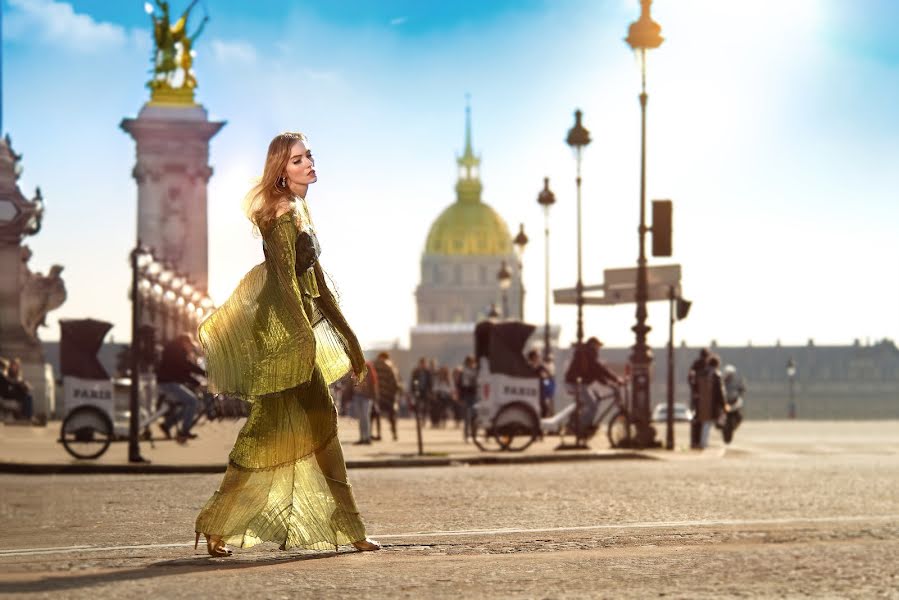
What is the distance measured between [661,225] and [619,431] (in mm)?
2570

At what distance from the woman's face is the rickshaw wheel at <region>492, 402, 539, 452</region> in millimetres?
12924

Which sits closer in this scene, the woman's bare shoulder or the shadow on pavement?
the shadow on pavement

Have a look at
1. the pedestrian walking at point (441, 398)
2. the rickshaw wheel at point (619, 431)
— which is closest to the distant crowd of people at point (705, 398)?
the rickshaw wheel at point (619, 431)

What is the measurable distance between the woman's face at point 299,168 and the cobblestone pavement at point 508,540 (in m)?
1.61

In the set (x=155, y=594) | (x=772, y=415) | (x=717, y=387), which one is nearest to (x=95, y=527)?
(x=155, y=594)

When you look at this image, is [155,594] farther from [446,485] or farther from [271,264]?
[446,485]

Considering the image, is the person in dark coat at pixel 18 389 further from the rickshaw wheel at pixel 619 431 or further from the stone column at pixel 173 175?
the stone column at pixel 173 175

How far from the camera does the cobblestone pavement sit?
6.80 meters

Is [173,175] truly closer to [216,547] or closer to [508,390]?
[508,390]

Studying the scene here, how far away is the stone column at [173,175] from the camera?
60.6 metres

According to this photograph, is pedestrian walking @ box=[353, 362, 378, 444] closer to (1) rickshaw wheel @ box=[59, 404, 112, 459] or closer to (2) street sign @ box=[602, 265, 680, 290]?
(2) street sign @ box=[602, 265, 680, 290]

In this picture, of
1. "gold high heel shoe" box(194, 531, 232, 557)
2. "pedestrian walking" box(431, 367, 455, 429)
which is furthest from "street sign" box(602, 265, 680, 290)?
"pedestrian walking" box(431, 367, 455, 429)

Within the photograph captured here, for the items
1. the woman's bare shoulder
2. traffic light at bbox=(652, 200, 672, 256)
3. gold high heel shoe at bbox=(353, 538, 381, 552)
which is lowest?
gold high heel shoe at bbox=(353, 538, 381, 552)

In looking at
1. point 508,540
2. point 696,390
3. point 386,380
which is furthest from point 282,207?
point 386,380
